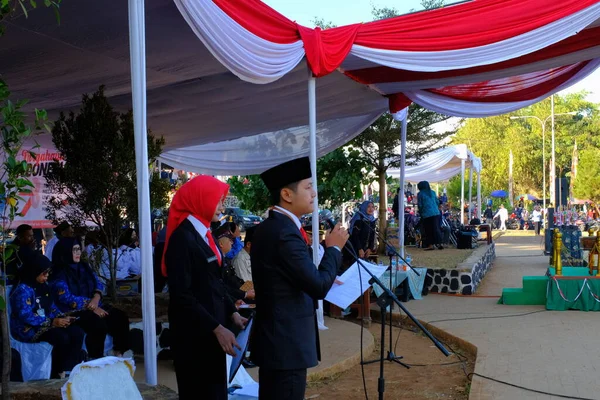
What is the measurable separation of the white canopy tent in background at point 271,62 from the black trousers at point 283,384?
159 centimetres

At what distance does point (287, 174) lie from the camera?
275 cm

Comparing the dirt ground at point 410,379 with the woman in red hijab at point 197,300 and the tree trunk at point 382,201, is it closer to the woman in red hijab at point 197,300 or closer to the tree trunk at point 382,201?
the woman in red hijab at point 197,300

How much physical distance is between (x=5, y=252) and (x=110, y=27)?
10.1 ft

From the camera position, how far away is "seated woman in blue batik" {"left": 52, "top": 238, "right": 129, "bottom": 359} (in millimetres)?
5199

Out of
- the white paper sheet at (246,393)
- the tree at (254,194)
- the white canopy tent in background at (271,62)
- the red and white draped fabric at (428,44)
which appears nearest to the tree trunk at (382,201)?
the tree at (254,194)

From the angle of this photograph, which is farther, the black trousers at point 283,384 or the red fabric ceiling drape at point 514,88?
the red fabric ceiling drape at point 514,88

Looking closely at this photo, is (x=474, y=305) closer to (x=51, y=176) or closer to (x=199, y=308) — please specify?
(x=51, y=176)

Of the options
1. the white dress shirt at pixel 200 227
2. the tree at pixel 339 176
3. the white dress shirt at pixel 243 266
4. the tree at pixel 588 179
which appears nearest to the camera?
the white dress shirt at pixel 200 227

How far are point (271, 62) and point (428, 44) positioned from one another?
214cm

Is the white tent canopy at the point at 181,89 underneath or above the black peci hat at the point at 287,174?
above

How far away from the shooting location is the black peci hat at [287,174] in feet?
9.01

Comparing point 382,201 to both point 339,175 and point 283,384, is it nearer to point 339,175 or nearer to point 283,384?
point 339,175

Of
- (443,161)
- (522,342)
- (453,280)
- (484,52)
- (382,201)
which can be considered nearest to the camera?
(522,342)

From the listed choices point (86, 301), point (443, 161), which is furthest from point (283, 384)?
point (443, 161)
